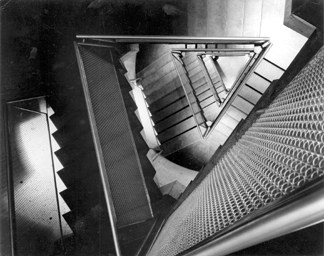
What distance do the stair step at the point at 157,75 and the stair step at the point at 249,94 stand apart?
143 cm

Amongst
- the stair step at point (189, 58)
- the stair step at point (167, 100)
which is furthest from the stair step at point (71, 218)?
the stair step at point (189, 58)

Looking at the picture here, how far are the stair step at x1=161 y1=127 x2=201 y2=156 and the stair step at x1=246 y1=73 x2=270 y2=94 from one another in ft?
4.21

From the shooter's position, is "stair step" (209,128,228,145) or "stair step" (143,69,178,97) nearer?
"stair step" (209,128,228,145)

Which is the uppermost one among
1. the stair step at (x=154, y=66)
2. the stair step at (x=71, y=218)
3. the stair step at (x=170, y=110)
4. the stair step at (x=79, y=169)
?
the stair step at (x=154, y=66)

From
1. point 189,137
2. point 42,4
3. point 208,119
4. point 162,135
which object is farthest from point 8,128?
point 208,119

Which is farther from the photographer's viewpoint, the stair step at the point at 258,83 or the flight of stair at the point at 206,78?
the stair step at the point at 258,83

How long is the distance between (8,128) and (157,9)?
3098 millimetres

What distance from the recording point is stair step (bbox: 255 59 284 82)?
403 centimetres

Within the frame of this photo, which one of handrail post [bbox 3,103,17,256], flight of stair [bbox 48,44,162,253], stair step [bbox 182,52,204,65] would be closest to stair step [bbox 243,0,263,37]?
stair step [bbox 182,52,204,65]

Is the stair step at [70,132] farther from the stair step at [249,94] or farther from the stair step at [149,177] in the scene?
the stair step at [249,94]

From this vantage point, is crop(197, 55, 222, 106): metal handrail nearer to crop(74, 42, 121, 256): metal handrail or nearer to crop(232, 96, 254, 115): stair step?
crop(232, 96, 254, 115): stair step

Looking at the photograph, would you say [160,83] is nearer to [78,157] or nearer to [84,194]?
[78,157]

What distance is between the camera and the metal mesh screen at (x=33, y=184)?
4.12 m

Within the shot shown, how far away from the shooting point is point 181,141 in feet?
16.4
